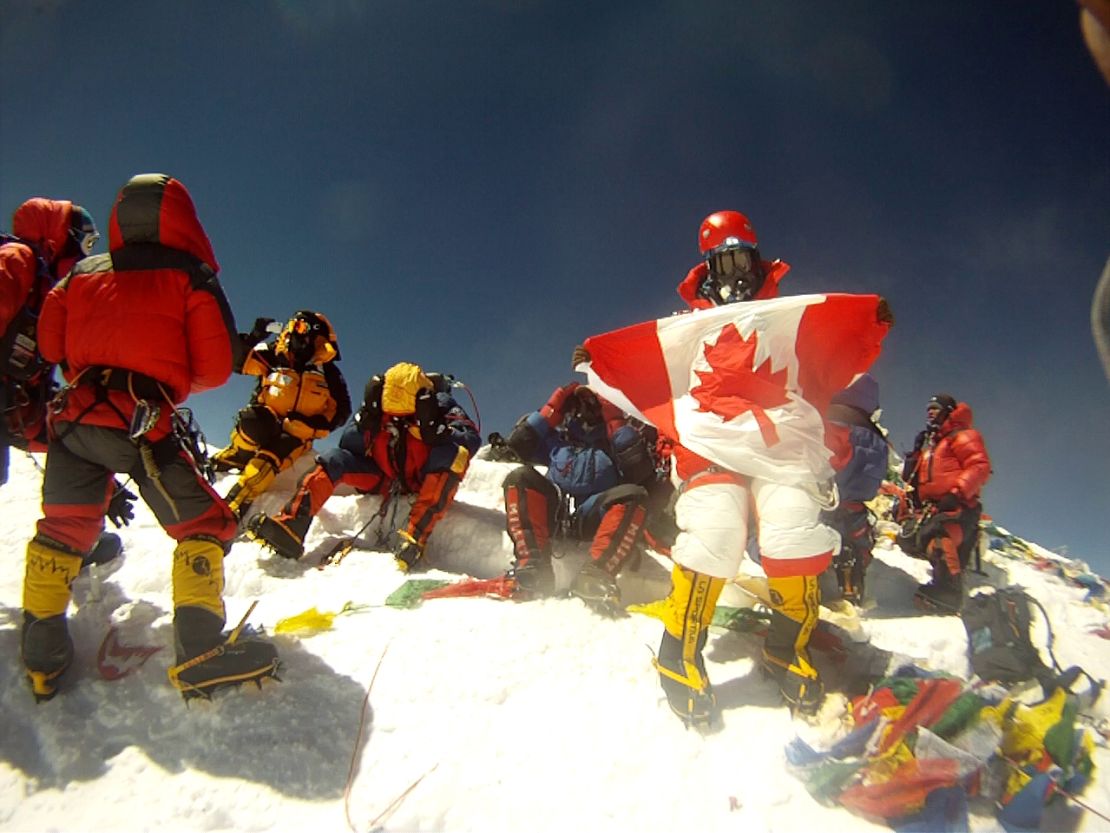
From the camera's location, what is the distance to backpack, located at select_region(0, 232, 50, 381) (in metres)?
2.61

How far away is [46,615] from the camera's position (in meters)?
2.04

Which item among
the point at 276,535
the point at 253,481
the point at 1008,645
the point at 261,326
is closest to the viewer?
the point at 1008,645

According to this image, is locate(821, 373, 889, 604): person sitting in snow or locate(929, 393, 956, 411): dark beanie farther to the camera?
locate(929, 393, 956, 411): dark beanie

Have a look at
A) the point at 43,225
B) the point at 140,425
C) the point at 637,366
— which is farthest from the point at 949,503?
the point at 43,225

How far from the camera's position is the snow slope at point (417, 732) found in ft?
5.31

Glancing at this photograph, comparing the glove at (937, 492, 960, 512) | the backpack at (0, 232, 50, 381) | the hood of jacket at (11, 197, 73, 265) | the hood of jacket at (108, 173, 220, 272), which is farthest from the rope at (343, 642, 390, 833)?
the glove at (937, 492, 960, 512)

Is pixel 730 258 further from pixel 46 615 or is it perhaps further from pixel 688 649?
pixel 46 615

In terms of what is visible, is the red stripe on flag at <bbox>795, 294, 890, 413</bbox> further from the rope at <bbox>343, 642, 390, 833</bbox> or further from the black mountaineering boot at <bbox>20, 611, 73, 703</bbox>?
the black mountaineering boot at <bbox>20, 611, 73, 703</bbox>

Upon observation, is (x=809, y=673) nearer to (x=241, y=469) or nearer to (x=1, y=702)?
(x=1, y=702)

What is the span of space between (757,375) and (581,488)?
1.92 metres

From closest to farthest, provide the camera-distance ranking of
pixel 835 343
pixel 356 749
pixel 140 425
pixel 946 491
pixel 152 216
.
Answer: pixel 356 749 < pixel 140 425 < pixel 152 216 < pixel 835 343 < pixel 946 491

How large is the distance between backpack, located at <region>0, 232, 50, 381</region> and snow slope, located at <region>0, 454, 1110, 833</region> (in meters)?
1.32

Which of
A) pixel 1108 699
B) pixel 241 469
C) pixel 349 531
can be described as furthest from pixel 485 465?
pixel 1108 699

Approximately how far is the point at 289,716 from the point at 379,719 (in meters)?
0.37
